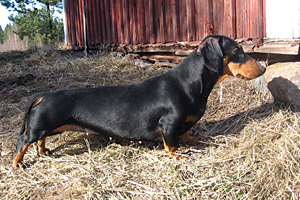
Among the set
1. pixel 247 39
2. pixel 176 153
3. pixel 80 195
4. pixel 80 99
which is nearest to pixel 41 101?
pixel 80 99

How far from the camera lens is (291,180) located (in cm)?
238

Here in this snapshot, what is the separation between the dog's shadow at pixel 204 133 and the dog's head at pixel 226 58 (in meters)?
0.95

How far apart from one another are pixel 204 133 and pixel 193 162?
843 millimetres

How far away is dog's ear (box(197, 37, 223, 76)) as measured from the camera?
275 centimetres

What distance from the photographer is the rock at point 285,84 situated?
3.55m

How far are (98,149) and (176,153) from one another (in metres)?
1.14

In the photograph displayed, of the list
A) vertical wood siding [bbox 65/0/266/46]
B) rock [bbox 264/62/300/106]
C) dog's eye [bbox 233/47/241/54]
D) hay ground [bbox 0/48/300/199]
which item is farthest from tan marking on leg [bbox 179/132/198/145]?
vertical wood siding [bbox 65/0/266/46]

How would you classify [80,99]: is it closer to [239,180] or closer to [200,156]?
[200,156]

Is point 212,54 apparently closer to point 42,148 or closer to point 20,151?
point 42,148

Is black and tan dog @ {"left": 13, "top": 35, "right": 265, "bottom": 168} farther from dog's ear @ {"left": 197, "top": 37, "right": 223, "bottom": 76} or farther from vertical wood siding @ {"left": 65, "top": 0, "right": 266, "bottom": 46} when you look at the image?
vertical wood siding @ {"left": 65, "top": 0, "right": 266, "bottom": 46}

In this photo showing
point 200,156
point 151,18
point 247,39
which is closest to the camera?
point 200,156

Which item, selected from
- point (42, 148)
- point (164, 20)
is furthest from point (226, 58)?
point (164, 20)

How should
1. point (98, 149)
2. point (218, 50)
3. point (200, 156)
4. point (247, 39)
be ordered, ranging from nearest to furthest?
point (218, 50) < point (200, 156) < point (98, 149) < point (247, 39)

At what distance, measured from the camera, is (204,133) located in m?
3.61
